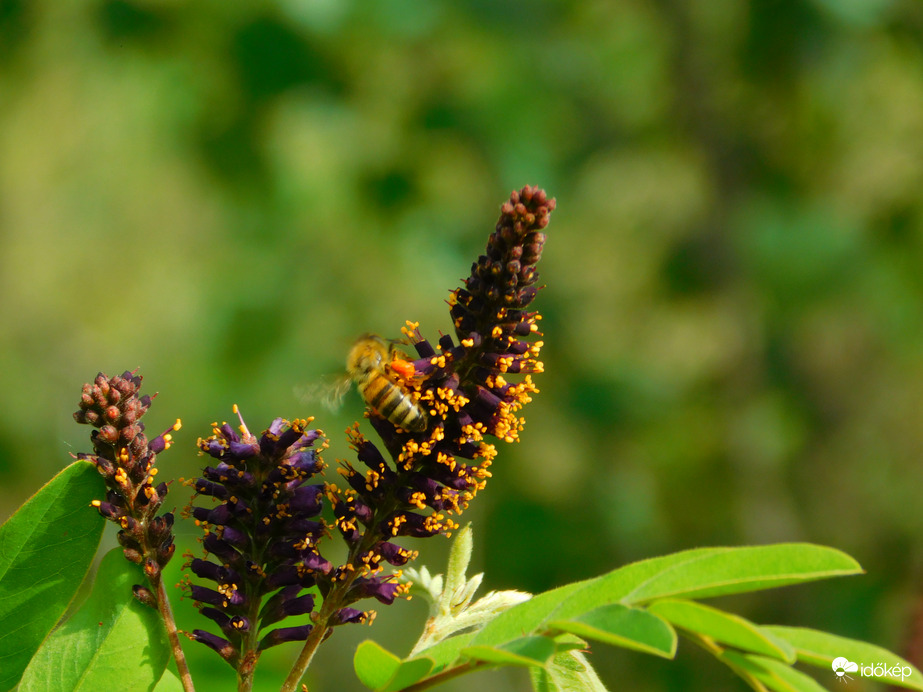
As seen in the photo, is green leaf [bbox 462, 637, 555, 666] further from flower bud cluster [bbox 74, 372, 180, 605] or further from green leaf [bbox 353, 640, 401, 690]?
flower bud cluster [bbox 74, 372, 180, 605]

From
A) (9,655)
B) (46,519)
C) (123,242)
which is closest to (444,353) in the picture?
(46,519)

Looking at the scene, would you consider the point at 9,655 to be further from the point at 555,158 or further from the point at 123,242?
the point at 123,242

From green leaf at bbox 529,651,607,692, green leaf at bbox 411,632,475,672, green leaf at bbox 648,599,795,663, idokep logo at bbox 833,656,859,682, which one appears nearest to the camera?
green leaf at bbox 648,599,795,663

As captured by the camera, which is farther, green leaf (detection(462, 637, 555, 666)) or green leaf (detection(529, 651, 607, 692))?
green leaf (detection(529, 651, 607, 692))

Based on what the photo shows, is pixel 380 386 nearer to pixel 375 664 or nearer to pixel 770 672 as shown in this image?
pixel 375 664

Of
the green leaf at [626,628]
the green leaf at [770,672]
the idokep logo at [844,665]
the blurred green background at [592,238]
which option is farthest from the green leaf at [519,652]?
the blurred green background at [592,238]

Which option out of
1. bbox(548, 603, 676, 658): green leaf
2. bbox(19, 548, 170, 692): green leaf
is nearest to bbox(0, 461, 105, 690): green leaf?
bbox(19, 548, 170, 692): green leaf
